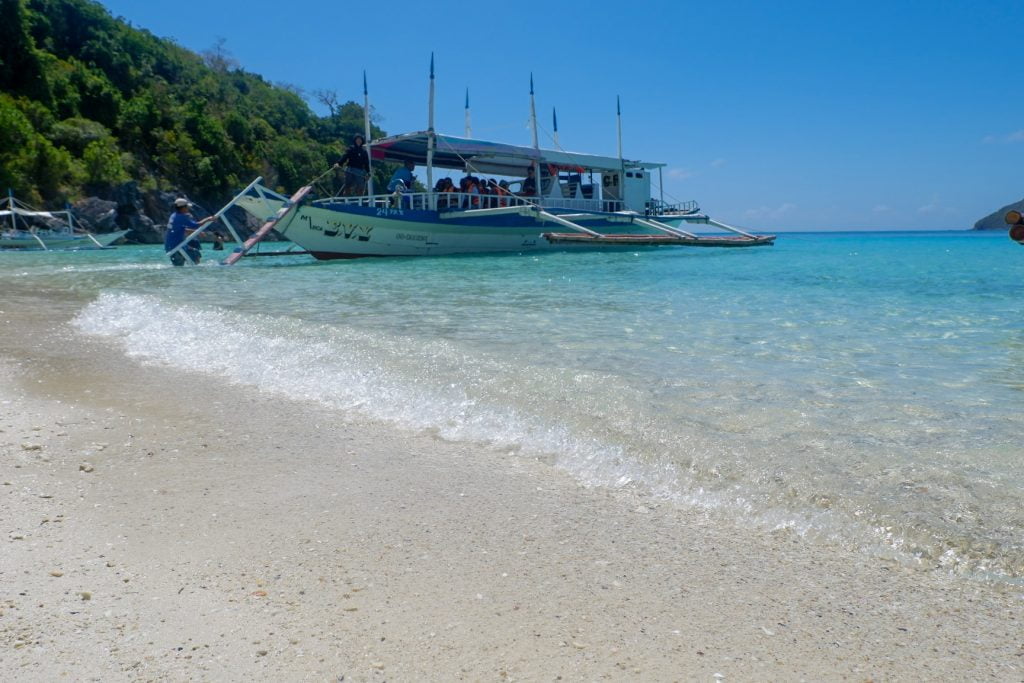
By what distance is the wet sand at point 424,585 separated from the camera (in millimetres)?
1630

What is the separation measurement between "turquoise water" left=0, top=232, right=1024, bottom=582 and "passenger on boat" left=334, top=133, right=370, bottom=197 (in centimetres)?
1003

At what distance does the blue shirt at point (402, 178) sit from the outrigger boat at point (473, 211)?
511 millimetres

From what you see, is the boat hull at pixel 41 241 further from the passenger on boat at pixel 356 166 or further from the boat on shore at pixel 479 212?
the passenger on boat at pixel 356 166

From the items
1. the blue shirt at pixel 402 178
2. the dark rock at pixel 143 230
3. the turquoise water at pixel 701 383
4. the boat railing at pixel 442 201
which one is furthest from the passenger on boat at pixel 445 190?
the dark rock at pixel 143 230

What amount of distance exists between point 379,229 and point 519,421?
16745 millimetres

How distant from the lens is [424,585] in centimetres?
200

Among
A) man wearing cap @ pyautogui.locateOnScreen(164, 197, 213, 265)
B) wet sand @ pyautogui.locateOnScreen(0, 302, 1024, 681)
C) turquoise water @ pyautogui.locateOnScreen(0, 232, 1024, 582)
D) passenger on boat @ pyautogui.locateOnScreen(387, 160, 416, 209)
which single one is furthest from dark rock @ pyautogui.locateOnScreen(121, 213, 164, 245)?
wet sand @ pyautogui.locateOnScreen(0, 302, 1024, 681)

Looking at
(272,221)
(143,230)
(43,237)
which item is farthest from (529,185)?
(143,230)

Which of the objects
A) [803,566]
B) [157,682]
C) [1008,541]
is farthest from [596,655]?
[1008,541]

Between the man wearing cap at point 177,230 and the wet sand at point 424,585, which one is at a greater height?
the man wearing cap at point 177,230

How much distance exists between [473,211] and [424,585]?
19.0 m

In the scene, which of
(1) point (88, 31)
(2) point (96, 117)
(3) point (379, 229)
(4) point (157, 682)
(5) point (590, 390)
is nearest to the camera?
(4) point (157, 682)

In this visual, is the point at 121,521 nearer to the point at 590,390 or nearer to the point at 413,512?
the point at 413,512

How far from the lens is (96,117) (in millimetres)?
47062
